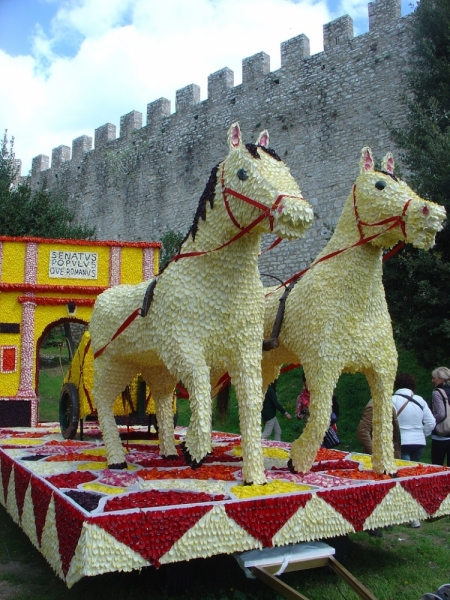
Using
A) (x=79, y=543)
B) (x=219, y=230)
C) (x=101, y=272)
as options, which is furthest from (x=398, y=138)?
(x=79, y=543)

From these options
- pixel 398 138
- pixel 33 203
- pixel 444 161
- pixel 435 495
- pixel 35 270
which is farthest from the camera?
pixel 33 203

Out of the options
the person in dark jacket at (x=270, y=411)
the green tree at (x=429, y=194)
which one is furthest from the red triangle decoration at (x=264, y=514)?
the green tree at (x=429, y=194)

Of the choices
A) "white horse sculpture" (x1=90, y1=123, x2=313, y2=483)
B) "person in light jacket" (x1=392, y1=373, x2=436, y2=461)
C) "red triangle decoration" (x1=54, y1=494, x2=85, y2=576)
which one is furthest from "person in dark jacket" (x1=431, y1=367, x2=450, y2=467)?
"red triangle decoration" (x1=54, y1=494, x2=85, y2=576)

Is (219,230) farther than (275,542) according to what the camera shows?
Yes

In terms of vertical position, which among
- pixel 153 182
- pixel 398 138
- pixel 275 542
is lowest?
pixel 275 542

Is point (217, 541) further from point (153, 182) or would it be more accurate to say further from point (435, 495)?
point (153, 182)

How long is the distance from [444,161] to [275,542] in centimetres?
708

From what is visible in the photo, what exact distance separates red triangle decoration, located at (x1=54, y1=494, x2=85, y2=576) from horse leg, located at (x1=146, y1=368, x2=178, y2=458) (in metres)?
1.74

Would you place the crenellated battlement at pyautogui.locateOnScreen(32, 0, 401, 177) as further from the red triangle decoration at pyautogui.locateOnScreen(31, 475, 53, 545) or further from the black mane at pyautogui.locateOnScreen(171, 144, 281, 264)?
the red triangle decoration at pyautogui.locateOnScreen(31, 475, 53, 545)

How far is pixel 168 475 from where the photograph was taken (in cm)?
393

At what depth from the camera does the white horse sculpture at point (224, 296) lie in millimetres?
3578

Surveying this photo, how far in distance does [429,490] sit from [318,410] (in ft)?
3.03

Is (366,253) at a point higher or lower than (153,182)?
lower

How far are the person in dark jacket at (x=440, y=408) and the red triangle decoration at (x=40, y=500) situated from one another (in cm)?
376
